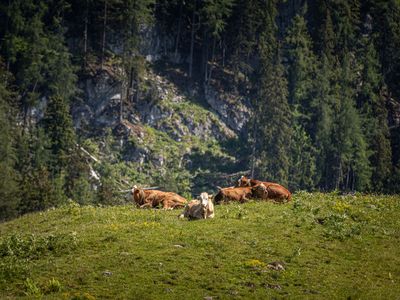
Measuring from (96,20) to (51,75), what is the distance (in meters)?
14.1

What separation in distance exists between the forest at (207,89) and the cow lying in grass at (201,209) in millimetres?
57740

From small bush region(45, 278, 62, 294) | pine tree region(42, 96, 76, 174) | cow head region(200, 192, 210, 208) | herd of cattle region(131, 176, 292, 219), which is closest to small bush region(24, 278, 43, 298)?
small bush region(45, 278, 62, 294)

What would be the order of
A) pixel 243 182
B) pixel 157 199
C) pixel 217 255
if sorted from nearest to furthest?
pixel 217 255
pixel 157 199
pixel 243 182

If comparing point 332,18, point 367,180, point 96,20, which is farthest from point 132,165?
point 332,18

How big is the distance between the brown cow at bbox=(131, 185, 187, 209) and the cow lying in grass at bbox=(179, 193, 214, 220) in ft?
11.0

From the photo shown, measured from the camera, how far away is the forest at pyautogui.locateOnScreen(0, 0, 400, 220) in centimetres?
10275

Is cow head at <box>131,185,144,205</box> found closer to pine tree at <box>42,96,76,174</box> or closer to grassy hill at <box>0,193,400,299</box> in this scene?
grassy hill at <box>0,193,400,299</box>

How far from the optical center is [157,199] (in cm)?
3212

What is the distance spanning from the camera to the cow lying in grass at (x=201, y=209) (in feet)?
90.5

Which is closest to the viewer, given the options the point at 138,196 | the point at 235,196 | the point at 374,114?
the point at 235,196

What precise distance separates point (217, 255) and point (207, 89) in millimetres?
98565

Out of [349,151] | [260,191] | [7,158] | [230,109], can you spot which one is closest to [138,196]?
[260,191]

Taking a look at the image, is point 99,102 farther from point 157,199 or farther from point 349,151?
point 157,199

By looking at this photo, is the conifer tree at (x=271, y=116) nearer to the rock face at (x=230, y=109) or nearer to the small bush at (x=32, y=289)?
the rock face at (x=230, y=109)
